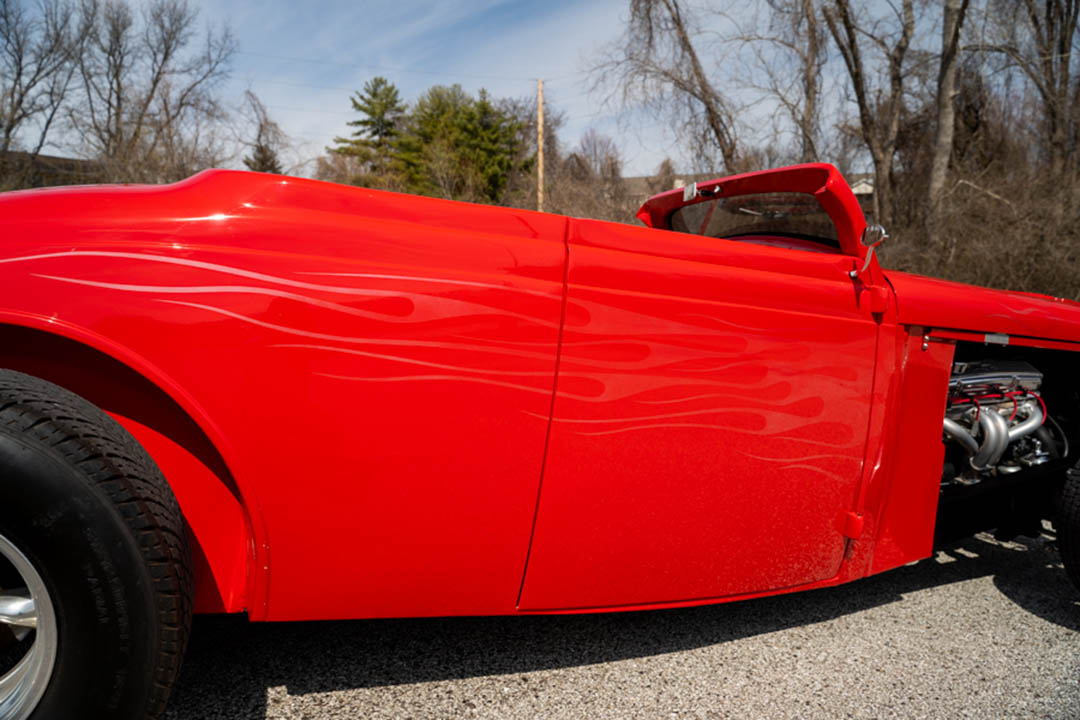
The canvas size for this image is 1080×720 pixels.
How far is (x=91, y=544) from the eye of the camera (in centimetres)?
130

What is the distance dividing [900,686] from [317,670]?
5.90 feet

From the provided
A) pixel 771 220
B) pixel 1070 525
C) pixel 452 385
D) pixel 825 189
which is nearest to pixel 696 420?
pixel 452 385

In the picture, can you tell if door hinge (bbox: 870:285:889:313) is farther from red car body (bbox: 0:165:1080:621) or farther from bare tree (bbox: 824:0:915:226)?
bare tree (bbox: 824:0:915:226)

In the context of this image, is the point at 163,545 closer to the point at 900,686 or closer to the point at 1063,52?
the point at 900,686

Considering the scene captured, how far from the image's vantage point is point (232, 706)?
1768 millimetres

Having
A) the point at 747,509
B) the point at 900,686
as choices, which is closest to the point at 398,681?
the point at 747,509

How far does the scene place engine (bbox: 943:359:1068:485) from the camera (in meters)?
2.68

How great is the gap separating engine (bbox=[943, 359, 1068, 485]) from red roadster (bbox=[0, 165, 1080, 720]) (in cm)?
53

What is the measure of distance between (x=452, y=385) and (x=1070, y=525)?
2626 mm

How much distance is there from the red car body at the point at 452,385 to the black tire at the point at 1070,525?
1.15 meters

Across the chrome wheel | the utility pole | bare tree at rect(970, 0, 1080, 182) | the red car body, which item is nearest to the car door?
the red car body

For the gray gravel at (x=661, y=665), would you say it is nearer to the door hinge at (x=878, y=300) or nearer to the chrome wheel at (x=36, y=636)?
the chrome wheel at (x=36, y=636)

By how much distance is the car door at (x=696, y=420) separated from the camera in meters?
1.78

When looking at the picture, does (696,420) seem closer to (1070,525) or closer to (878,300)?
(878,300)
